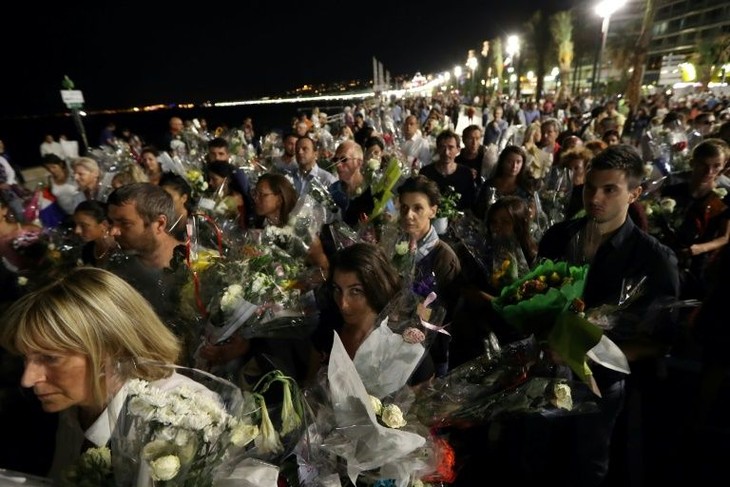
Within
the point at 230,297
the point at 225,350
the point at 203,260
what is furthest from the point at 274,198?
the point at 230,297

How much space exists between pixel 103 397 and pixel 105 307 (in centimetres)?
35

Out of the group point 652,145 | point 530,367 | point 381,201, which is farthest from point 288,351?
point 652,145

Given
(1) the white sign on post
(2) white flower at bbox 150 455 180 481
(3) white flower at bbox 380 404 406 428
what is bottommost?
(3) white flower at bbox 380 404 406 428

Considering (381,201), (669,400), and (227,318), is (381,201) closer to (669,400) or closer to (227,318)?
(227,318)

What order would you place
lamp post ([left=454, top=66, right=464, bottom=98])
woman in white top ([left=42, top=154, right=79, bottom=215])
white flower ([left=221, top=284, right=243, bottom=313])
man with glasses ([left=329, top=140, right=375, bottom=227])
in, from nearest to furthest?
white flower ([left=221, top=284, right=243, bottom=313])
man with glasses ([left=329, top=140, right=375, bottom=227])
woman in white top ([left=42, top=154, right=79, bottom=215])
lamp post ([left=454, top=66, right=464, bottom=98])

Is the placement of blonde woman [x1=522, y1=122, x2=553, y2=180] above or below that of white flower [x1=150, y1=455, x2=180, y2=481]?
below

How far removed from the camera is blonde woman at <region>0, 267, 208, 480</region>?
1548mm

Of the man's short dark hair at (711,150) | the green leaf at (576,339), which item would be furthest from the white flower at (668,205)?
the green leaf at (576,339)

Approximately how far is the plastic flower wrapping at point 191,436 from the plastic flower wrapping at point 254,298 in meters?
0.69

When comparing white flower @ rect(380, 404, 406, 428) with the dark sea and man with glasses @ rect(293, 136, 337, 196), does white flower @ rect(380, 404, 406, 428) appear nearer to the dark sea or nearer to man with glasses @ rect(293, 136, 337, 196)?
man with glasses @ rect(293, 136, 337, 196)

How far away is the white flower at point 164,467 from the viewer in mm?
1052

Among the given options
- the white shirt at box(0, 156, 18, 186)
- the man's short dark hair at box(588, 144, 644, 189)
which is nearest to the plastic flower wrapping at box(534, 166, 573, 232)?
the man's short dark hair at box(588, 144, 644, 189)

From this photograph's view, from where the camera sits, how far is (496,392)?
1.69 metres

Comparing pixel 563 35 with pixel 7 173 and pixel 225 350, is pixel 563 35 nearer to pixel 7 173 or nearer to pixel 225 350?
pixel 7 173
